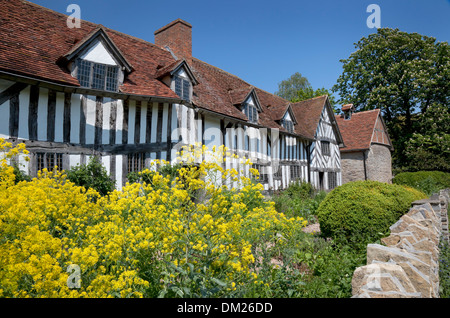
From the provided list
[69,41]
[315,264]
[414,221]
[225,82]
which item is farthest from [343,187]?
[225,82]

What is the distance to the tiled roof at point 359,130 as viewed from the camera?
72.6 feet

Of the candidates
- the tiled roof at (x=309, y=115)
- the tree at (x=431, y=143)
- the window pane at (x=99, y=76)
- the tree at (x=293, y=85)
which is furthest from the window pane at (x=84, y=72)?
the tree at (x=293, y=85)

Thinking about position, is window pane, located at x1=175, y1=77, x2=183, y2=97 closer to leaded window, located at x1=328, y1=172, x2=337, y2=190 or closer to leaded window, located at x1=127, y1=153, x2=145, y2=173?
leaded window, located at x1=127, y1=153, x2=145, y2=173

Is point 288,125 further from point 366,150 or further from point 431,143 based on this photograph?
point 431,143

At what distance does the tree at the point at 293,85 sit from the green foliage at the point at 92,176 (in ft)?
107

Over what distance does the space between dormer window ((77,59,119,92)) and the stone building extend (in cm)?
1818

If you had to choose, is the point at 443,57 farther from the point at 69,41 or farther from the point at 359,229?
the point at 69,41

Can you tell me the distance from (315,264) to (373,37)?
27.9 m

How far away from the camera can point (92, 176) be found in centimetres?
835

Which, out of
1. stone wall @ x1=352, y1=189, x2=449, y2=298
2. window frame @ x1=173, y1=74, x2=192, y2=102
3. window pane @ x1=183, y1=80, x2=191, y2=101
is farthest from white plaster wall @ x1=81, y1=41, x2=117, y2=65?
stone wall @ x1=352, y1=189, x2=449, y2=298

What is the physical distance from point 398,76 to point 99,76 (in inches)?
958

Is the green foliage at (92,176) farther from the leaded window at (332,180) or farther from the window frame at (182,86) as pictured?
the leaded window at (332,180)

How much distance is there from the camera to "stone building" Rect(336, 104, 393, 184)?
2184cm

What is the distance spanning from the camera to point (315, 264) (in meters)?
4.82
